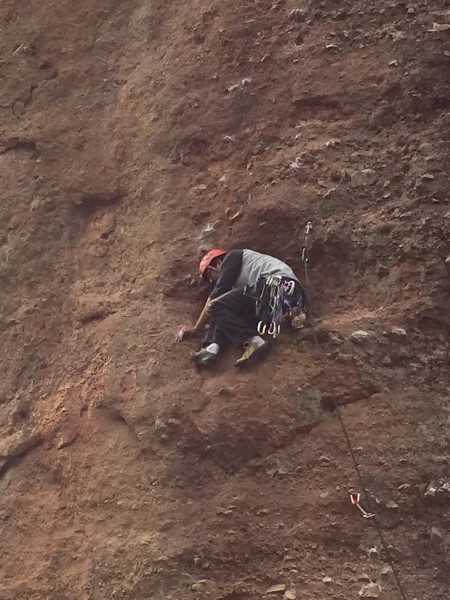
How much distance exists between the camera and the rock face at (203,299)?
476 cm

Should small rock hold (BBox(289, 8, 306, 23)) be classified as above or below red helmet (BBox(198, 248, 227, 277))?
above

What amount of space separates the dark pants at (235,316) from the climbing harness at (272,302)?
0.07 metres

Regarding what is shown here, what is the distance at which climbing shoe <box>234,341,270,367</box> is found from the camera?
5301 millimetres

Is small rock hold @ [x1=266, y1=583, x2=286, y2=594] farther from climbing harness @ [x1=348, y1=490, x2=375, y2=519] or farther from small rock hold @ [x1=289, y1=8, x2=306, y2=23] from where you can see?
small rock hold @ [x1=289, y1=8, x2=306, y2=23]

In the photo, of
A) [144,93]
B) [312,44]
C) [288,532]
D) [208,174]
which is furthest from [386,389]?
[144,93]

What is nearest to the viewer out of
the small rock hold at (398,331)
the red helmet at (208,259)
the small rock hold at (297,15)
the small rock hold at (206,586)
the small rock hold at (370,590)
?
the small rock hold at (370,590)

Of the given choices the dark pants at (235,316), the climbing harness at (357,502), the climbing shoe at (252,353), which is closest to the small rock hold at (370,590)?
the climbing harness at (357,502)

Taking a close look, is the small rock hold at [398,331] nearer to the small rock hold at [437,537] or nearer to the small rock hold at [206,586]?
the small rock hold at [437,537]

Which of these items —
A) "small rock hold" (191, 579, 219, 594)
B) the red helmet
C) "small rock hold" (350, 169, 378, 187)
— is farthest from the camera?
the red helmet

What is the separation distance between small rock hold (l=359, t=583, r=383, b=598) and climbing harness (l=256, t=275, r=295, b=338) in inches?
69.2

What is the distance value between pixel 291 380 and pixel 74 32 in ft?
16.2

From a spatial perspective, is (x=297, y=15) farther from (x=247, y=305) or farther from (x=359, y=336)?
(x=359, y=336)

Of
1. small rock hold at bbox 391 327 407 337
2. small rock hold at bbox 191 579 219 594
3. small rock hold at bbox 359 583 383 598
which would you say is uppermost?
small rock hold at bbox 391 327 407 337

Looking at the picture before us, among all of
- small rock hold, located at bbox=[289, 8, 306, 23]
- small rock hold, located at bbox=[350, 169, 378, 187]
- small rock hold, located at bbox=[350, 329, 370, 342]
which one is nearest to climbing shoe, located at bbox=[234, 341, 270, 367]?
small rock hold, located at bbox=[350, 329, 370, 342]
